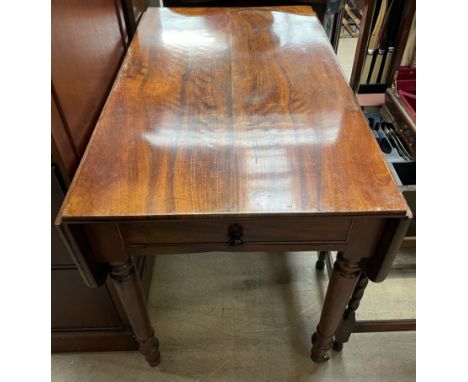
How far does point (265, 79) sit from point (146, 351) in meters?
0.89

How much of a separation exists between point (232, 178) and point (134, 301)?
17.9 inches

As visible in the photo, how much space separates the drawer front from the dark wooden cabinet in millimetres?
209

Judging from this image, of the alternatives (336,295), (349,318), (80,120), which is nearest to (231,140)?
(80,120)

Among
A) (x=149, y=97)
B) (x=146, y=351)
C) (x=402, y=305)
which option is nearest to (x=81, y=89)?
(x=149, y=97)

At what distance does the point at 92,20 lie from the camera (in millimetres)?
951

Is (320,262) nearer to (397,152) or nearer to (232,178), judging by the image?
(397,152)

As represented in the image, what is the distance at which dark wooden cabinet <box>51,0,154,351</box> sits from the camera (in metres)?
0.76

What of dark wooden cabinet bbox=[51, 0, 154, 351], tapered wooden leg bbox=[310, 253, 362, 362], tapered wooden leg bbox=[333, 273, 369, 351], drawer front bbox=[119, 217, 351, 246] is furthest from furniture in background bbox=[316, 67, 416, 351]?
dark wooden cabinet bbox=[51, 0, 154, 351]

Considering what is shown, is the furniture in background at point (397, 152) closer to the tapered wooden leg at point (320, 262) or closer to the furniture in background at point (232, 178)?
the tapered wooden leg at point (320, 262)

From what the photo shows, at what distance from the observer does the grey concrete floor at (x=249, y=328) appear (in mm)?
1214

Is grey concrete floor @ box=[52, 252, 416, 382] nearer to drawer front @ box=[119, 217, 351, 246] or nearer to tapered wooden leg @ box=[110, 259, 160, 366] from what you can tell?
tapered wooden leg @ box=[110, 259, 160, 366]

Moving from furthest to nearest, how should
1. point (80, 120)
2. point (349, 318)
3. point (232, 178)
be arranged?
1. point (349, 318)
2. point (80, 120)
3. point (232, 178)

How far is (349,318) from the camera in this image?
45.2 inches
